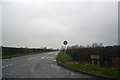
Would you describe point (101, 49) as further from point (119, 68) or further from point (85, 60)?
point (85, 60)

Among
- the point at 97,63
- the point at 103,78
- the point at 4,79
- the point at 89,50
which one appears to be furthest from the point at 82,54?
the point at 4,79

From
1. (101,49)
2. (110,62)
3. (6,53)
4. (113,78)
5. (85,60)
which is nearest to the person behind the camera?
(113,78)

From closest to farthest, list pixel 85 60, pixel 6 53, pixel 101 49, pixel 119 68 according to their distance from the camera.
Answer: pixel 119 68
pixel 101 49
pixel 85 60
pixel 6 53

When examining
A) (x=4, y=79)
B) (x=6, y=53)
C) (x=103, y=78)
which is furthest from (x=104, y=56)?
(x=6, y=53)

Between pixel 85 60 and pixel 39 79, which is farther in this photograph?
pixel 85 60

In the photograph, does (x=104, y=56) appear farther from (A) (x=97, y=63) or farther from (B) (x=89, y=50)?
(B) (x=89, y=50)

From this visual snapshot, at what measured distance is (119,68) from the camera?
721 centimetres

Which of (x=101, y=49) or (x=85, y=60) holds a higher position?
(x=101, y=49)

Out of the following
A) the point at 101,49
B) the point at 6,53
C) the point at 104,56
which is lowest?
the point at 6,53

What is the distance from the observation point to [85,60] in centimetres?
1184

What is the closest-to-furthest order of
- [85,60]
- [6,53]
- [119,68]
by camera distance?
[119,68]
[85,60]
[6,53]

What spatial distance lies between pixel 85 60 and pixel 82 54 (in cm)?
87

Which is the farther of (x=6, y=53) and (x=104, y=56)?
(x=6, y=53)

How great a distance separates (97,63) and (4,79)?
743 cm
